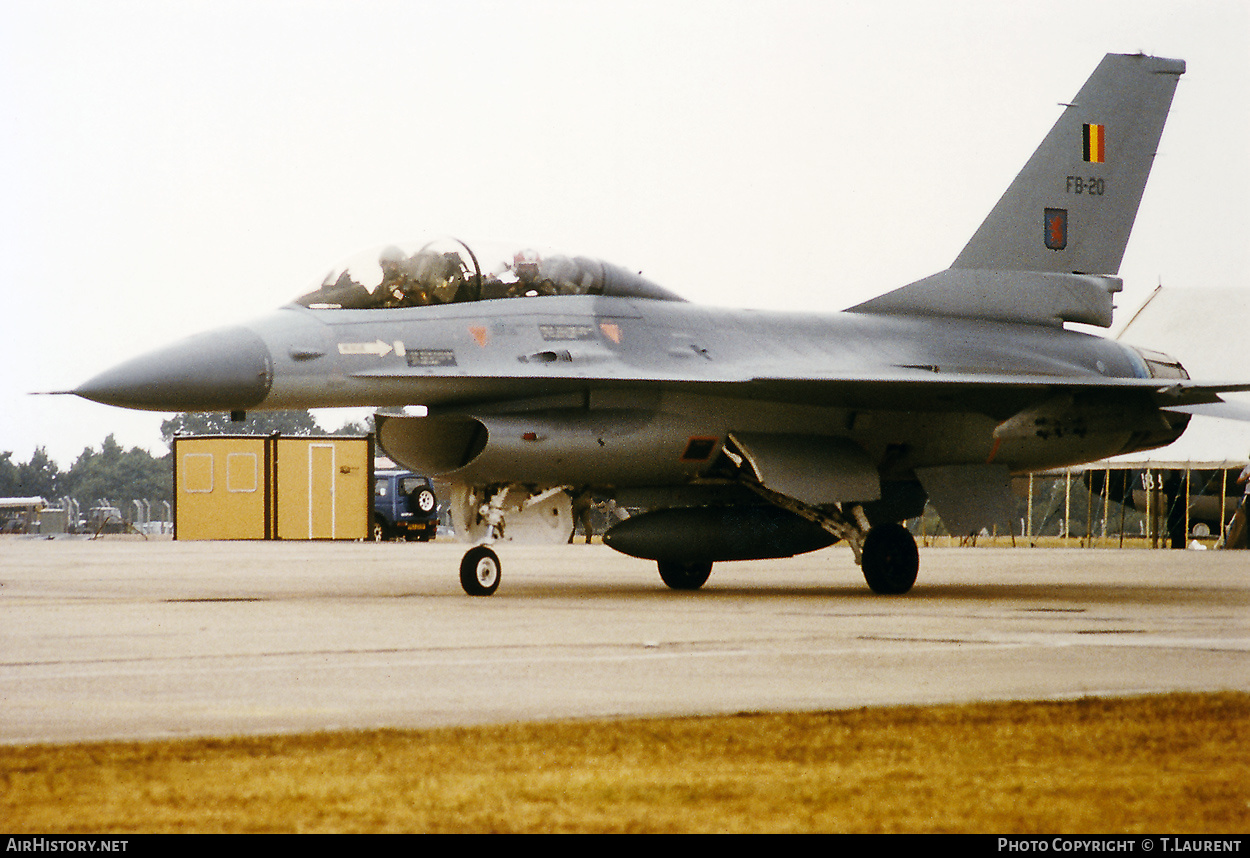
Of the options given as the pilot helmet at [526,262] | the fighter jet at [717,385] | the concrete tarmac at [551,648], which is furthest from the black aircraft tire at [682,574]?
the pilot helmet at [526,262]

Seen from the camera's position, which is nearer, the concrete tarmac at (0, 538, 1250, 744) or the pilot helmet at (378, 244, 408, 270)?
the concrete tarmac at (0, 538, 1250, 744)

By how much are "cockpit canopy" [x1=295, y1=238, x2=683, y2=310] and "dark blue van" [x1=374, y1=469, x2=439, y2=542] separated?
24849 mm

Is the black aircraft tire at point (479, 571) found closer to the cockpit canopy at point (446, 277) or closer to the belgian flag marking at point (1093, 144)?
the cockpit canopy at point (446, 277)

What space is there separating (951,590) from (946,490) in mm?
1149

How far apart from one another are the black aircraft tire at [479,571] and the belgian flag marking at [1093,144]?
8.73 metres

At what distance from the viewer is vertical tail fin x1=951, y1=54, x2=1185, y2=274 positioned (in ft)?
55.8


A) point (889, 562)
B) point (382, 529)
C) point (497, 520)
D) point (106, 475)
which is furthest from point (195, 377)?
point (106, 475)

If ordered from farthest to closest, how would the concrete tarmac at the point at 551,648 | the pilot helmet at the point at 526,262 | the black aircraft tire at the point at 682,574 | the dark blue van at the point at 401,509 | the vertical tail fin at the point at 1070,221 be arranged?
the dark blue van at the point at 401,509 < the vertical tail fin at the point at 1070,221 < the black aircraft tire at the point at 682,574 < the pilot helmet at the point at 526,262 < the concrete tarmac at the point at 551,648

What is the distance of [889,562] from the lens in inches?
580

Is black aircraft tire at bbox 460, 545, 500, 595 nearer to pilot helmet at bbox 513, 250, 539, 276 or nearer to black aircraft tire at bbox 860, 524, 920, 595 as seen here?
pilot helmet at bbox 513, 250, 539, 276

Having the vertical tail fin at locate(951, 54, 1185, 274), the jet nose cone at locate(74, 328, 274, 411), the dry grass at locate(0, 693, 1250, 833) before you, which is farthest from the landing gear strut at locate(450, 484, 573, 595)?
the dry grass at locate(0, 693, 1250, 833)

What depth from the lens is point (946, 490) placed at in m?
15.3

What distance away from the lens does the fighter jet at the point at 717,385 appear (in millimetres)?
12859
